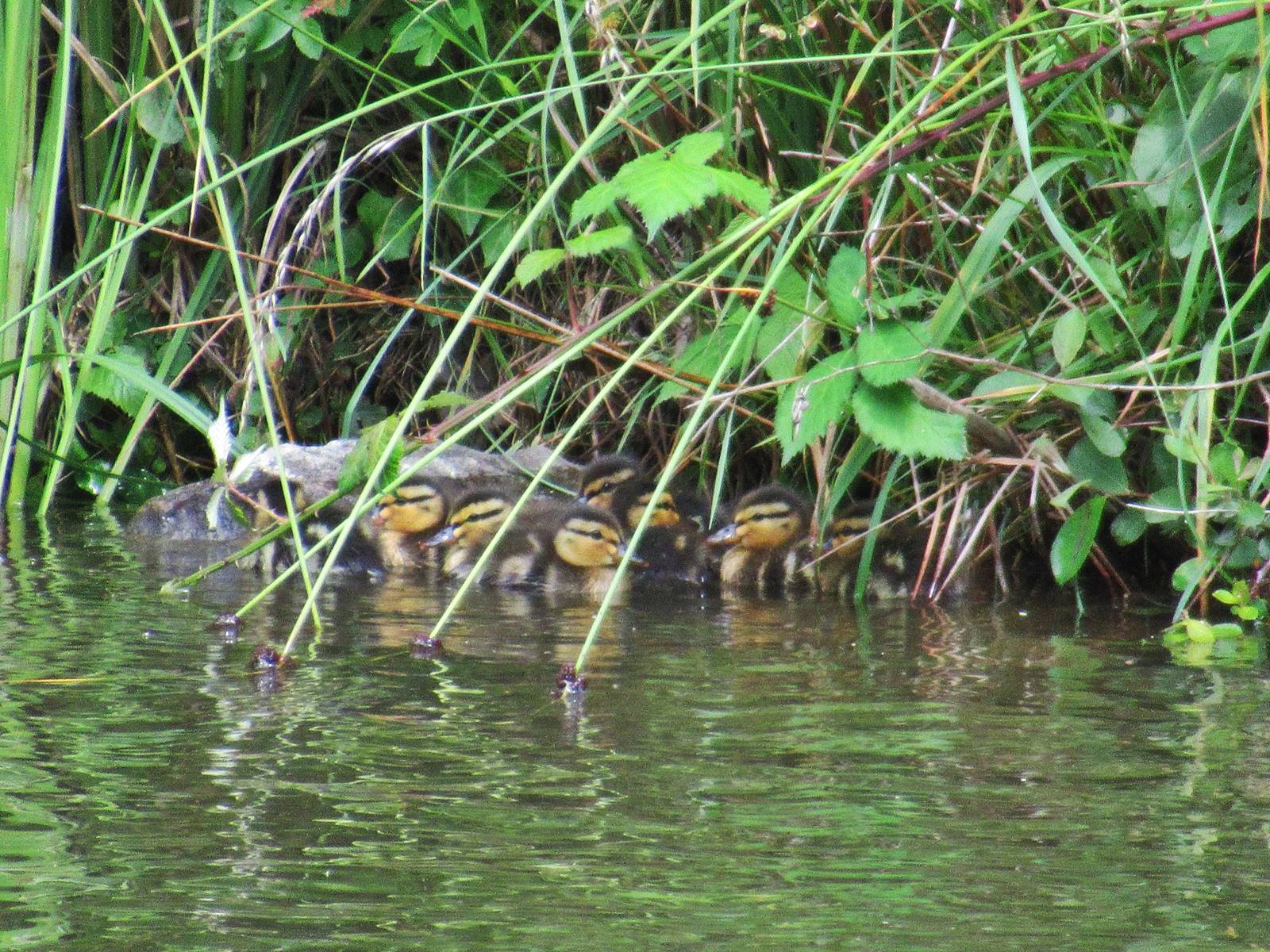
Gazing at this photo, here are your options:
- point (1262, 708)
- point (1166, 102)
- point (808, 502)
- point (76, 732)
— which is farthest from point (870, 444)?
point (76, 732)

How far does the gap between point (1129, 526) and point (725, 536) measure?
3.13 ft

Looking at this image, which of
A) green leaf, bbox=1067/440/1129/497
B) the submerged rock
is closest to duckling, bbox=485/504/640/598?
the submerged rock

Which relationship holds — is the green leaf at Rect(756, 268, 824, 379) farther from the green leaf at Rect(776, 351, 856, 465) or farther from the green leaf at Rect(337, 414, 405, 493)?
the green leaf at Rect(337, 414, 405, 493)

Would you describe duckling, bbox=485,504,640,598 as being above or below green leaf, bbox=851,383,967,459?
below

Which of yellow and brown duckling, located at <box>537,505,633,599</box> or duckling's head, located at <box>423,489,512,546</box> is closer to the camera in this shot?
yellow and brown duckling, located at <box>537,505,633,599</box>

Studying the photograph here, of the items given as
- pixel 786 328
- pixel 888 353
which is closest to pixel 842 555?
pixel 786 328

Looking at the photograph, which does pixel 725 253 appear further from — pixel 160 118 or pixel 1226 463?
pixel 160 118

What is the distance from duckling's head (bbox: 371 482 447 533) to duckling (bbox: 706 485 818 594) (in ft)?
2.27

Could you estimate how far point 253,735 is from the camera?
6.79 ft

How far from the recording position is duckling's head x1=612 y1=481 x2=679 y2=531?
383 centimetres

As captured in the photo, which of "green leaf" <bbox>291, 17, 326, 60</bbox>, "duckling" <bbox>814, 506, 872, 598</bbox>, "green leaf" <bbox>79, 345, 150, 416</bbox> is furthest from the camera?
"green leaf" <bbox>79, 345, 150, 416</bbox>

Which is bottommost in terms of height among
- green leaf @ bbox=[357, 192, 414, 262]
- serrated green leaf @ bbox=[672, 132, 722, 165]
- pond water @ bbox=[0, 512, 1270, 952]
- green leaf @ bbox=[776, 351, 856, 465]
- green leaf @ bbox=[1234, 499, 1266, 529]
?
pond water @ bbox=[0, 512, 1270, 952]

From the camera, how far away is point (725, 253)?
3250mm

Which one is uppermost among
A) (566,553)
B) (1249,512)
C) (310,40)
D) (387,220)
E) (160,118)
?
(310,40)
